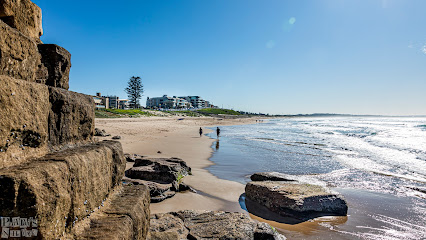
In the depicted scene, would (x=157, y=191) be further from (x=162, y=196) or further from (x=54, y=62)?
(x=54, y=62)

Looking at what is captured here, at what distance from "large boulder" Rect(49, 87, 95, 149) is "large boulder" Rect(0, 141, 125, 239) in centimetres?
19

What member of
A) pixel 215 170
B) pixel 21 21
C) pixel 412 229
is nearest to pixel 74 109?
pixel 21 21

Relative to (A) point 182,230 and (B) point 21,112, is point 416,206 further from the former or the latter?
(B) point 21,112

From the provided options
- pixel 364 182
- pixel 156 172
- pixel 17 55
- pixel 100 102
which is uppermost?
pixel 100 102

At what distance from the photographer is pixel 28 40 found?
Result: 1.71 m

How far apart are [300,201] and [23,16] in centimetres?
555

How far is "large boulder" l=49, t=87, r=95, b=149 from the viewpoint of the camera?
1.85m

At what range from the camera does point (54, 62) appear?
2002 mm

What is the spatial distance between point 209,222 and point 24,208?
3059 mm

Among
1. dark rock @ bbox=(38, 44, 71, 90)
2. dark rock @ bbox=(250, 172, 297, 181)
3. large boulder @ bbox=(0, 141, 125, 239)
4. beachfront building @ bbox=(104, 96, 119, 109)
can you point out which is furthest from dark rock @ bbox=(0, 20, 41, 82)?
beachfront building @ bbox=(104, 96, 119, 109)

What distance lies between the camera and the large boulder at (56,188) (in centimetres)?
117

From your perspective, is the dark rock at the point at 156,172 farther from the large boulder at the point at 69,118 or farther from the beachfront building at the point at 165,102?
the beachfront building at the point at 165,102

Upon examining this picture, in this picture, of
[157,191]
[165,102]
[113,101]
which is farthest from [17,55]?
[165,102]

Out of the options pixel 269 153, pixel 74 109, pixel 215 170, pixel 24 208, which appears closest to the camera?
pixel 24 208
